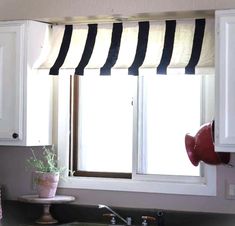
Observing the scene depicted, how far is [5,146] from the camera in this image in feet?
13.9

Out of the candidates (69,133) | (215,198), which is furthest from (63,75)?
(215,198)

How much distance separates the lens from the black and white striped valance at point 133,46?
370 centimetres

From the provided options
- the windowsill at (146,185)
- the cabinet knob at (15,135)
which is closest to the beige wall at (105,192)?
the windowsill at (146,185)

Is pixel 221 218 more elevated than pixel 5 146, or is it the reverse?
pixel 5 146

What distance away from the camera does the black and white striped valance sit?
3695mm

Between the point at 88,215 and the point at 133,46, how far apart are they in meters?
1.18

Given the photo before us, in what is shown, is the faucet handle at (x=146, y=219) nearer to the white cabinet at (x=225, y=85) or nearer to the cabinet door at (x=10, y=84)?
the white cabinet at (x=225, y=85)

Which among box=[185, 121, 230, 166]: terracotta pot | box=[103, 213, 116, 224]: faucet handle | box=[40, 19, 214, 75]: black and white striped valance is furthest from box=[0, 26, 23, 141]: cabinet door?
box=[185, 121, 230, 166]: terracotta pot

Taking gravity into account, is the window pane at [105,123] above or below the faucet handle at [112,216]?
above

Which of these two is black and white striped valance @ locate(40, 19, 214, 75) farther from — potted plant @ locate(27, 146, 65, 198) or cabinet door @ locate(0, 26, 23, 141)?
potted plant @ locate(27, 146, 65, 198)

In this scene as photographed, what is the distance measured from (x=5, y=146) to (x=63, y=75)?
2.29 ft

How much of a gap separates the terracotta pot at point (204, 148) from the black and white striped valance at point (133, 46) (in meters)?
0.38

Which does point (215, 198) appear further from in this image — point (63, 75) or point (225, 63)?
point (63, 75)

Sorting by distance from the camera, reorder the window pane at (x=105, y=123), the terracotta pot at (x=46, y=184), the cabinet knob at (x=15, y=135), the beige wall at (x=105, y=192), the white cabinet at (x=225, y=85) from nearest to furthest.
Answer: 1. the white cabinet at (x=225, y=85)
2. the beige wall at (x=105, y=192)
3. the cabinet knob at (x=15, y=135)
4. the terracotta pot at (x=46, y=184)
5. the window pane at (x=105, y=123)
